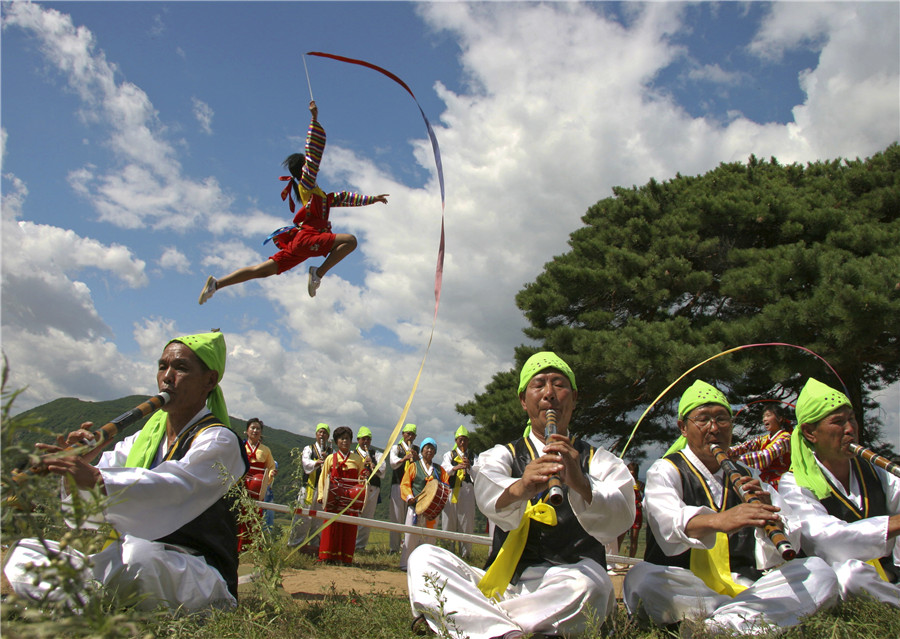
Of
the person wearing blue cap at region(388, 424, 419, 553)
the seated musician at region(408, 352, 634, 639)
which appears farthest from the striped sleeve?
the person wearing blue cap at region(388, 424, 419, 553)

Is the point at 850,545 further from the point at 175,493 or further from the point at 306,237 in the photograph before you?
the point at 306,237

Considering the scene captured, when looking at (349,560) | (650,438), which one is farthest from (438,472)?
(650,438)

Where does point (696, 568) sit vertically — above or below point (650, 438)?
below

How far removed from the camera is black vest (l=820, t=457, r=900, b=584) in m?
3.80

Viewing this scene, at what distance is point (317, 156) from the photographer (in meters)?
5.23

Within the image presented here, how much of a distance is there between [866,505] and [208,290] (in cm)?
527

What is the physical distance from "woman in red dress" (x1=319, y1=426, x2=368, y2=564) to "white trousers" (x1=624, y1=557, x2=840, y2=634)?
200 inches

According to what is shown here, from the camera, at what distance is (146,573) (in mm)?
2705

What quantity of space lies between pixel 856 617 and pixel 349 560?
21.0 feet

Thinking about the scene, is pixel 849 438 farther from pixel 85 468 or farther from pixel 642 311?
pixel 642 311

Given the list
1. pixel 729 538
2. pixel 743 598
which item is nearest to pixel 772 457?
pixel 729 538

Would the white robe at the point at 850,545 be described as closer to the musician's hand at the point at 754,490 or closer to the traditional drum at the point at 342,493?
the musician's hand at the point at 754,490

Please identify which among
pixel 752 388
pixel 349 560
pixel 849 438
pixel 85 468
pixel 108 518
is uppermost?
pixel 752 388

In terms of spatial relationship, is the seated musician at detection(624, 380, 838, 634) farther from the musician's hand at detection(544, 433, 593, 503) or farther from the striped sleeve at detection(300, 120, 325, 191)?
the striped sleeve at detection(300, 120, 325, 191)
